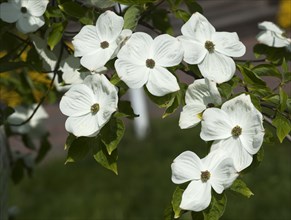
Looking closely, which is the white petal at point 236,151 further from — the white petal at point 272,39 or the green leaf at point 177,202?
the white petal at point 272,39

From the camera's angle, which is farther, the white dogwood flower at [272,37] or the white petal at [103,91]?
the white dogwood flower at [272,37]

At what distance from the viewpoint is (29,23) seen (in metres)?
1.45

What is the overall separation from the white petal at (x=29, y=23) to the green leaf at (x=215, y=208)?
526mm

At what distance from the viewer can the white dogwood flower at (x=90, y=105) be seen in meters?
1.20

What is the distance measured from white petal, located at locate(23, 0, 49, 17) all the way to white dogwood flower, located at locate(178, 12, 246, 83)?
0.31 metres

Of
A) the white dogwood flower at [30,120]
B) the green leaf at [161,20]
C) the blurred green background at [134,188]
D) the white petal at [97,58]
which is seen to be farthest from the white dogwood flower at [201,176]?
the blurred green background at [134,188]

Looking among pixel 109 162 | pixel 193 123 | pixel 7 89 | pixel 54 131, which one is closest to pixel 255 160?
pixel 193 123

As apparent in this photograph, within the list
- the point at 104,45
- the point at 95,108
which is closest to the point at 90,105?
the point at 95,108

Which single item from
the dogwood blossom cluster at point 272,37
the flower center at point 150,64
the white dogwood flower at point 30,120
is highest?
the flower center at point 150,64

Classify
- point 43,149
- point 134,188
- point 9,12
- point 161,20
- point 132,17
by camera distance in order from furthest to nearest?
point 134,188, point 43,149, point 161,20, point 9,12, point 132,17

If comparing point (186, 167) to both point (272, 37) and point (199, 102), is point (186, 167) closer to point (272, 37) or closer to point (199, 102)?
point (199, 102)

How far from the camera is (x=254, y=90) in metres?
1.31

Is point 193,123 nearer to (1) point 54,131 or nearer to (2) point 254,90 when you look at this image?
(2) point 254,90

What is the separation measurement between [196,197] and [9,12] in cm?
58
